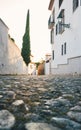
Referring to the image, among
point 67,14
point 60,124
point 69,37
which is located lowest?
point 60,124

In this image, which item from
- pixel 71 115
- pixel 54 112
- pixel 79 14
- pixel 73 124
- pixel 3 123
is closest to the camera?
pixel 3 123

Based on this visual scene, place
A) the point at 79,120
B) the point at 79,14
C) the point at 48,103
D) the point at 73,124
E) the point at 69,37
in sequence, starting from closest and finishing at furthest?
1. the point at 73,124
2. the point at 79,120
3. the point at 48,103
4. the point at 79,14
5. the point at 69,37

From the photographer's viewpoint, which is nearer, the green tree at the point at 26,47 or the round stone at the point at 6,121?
the round stone at the point at 6,121

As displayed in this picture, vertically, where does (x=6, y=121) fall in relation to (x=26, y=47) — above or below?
below

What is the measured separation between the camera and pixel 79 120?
2111mm

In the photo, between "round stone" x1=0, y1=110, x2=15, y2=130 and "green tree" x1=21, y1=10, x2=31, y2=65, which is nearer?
"round stone" x1=0, y1=110, x2=15, y2=130

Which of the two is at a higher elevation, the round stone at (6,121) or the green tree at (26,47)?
the green tree at (26,47)

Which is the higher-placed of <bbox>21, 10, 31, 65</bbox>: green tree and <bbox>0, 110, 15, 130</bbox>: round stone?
<bbox>21, 10, 31, 65</bbox>: green tree

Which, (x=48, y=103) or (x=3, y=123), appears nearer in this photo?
(x=3, y=123)

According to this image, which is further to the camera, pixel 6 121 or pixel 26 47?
pixel 26 47

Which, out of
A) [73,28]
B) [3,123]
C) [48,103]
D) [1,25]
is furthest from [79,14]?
[3,123]

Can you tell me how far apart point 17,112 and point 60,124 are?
516 millimetres

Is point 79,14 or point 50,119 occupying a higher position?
point 79,14

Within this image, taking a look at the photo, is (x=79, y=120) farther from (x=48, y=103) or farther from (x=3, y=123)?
(x=48, y=103)
